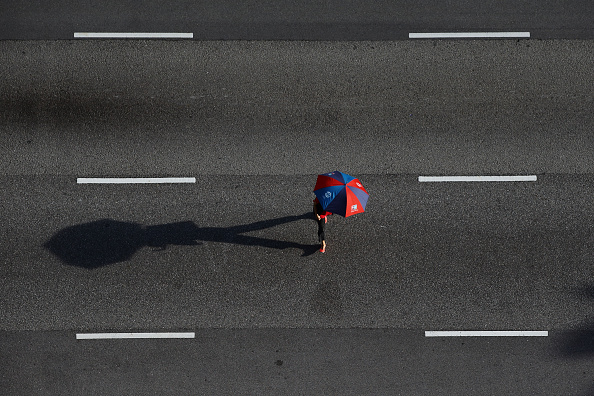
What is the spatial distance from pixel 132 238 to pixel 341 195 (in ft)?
11.4

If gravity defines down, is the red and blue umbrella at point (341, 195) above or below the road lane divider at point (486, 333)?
above

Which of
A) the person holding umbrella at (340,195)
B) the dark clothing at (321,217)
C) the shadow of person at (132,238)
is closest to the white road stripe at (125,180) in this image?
the shadow of person at (132,238)

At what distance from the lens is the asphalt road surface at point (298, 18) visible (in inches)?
305

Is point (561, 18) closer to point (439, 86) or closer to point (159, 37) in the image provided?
point (439, 86)

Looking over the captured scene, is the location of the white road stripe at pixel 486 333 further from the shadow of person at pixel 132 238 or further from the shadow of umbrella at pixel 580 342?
the shadow of person at pixel 132 238

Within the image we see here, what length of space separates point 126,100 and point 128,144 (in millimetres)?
740

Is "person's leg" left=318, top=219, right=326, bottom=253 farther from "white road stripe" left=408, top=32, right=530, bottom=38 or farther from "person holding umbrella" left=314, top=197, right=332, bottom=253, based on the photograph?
"white road stripe" left=408, top=32, right=530, bottom=38

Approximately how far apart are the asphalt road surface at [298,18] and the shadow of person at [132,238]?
3.17 meters

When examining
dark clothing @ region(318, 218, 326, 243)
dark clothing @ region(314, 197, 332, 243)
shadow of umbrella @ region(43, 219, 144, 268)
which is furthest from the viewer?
shadow of umbrella @ region(43, 219, 144, 268)

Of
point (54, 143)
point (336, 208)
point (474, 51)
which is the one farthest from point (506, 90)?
point (54, 143)

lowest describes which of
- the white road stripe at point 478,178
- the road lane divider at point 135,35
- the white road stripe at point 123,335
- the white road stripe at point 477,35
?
the white road stripe at point 123,335

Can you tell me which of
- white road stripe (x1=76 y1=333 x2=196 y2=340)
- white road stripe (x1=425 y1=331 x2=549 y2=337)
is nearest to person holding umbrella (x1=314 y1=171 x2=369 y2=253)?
white road stripe (x1=425 y1=331 x2=549 y2=337)

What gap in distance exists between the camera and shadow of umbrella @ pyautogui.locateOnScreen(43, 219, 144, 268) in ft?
23.8

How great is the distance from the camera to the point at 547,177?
7.44 meters
